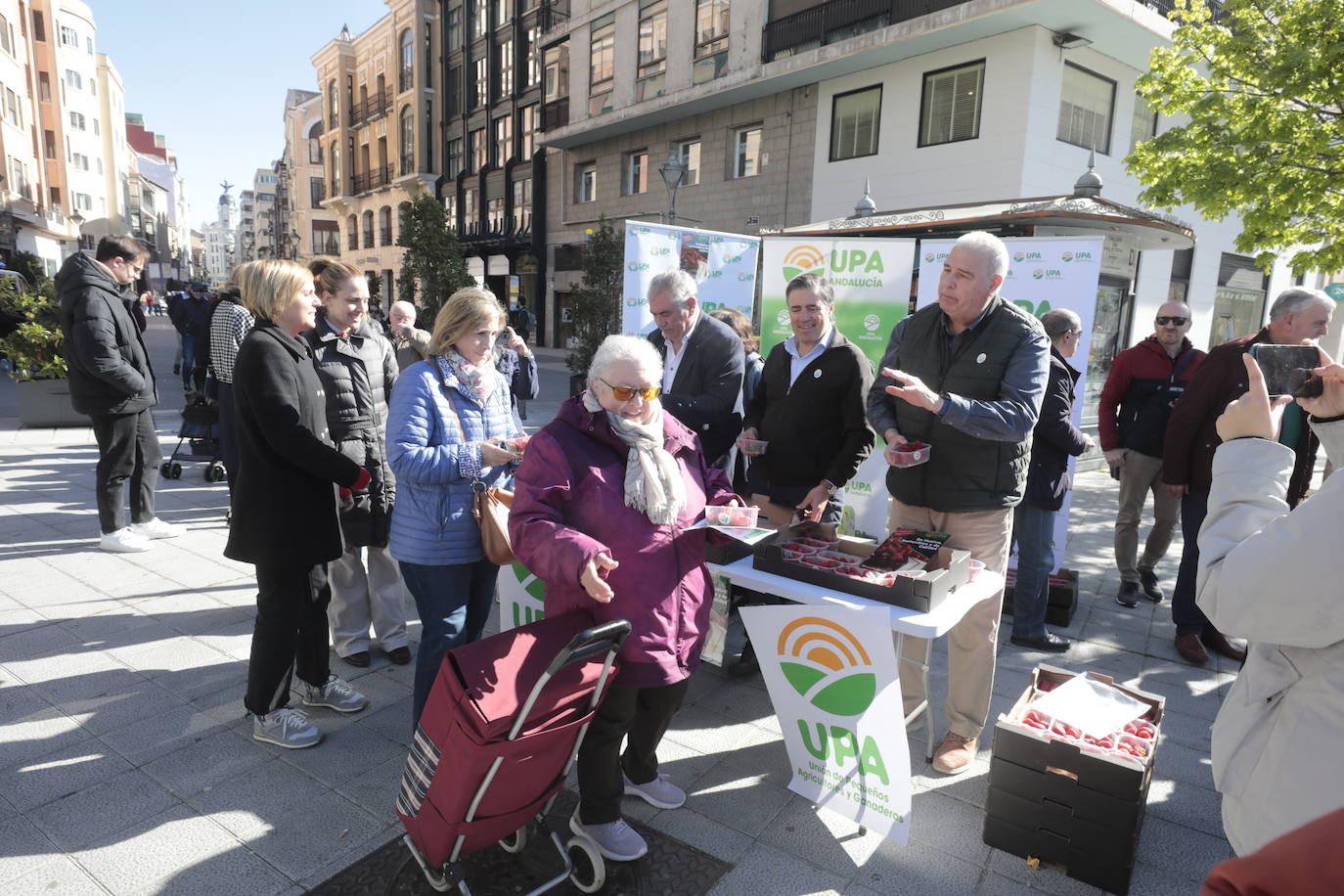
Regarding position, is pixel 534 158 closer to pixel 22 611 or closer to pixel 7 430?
pixel 7 430

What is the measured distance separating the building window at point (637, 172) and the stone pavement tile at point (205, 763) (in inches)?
781

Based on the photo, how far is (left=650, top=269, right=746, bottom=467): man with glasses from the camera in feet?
13.2

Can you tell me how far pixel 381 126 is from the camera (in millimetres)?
35969

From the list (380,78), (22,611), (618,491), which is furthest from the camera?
(380,78)

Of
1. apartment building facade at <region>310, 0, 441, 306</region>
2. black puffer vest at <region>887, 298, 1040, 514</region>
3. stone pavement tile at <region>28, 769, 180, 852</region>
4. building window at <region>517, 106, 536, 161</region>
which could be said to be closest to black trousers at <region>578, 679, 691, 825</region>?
black puffer vest at <region>887, 298, 1040, 514</region>

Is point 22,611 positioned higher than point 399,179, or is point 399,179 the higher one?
point 399,179

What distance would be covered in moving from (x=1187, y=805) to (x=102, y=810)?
405cm

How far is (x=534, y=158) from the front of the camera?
83.0 feet

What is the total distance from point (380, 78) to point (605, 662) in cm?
4086

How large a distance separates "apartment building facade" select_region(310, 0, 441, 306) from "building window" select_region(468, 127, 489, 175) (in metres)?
2.30

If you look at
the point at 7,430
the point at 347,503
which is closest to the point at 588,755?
the point at 347,503

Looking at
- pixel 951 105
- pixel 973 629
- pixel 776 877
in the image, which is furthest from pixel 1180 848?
pixel 951 105

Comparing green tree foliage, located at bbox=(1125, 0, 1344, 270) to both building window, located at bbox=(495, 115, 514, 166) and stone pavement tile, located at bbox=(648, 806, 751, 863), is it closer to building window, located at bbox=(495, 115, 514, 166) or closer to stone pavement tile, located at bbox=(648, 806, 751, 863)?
stone pavement tile, located at bbox=(648, 806, 751, 863)

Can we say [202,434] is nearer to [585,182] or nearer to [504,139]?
[585,182]
